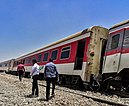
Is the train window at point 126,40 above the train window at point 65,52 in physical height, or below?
above

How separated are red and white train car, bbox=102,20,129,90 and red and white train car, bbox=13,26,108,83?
1484 millimetres

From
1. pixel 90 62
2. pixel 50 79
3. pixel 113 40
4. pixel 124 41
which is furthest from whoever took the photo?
pixel 90 62

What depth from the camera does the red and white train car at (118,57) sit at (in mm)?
11133

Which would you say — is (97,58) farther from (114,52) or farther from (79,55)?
(114,52)

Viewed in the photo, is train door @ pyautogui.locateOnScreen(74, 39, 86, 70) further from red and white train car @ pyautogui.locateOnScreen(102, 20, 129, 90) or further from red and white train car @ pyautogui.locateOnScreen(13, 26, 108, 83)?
red and white train car @ pyautogui.locateOnScreen(102, 20, 129, 90)

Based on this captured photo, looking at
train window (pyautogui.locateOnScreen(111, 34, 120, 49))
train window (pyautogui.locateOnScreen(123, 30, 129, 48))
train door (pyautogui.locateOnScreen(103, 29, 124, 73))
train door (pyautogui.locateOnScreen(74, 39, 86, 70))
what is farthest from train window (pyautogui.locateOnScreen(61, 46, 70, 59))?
train window (pyautogui.locateOnScreen(123, 30, 129, 48))

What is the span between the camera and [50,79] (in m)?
9.46

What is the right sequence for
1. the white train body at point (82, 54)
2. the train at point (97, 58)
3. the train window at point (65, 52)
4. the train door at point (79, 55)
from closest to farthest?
the train at point (97, 58) → the white train body at point (82, 54) → the train door at point (79, 55) → the train window at point (65, 52)

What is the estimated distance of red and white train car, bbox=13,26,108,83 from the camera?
1395 centimetres

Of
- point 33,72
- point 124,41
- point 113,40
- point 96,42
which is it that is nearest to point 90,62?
point 96,42

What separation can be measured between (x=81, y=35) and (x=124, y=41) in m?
3.97

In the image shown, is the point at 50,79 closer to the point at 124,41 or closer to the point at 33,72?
the point at 33,72

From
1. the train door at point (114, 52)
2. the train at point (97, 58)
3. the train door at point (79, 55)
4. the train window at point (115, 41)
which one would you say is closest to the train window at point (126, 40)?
Result: the train at point (97, 58)

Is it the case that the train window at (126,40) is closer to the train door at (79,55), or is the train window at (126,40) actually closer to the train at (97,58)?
the train at (97,58)
